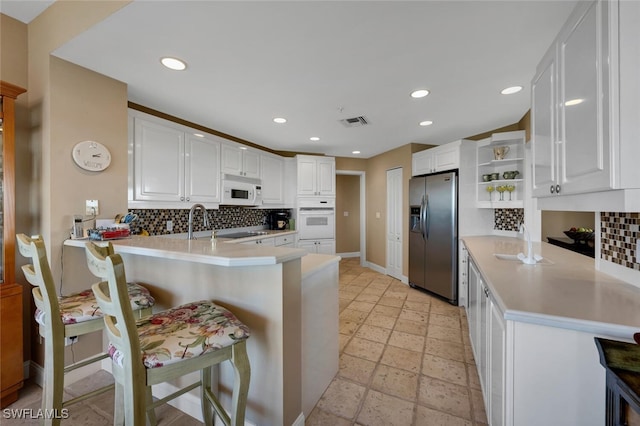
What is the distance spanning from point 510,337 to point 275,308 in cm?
101

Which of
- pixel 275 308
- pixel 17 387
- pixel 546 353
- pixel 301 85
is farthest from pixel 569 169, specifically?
pixel 17 387

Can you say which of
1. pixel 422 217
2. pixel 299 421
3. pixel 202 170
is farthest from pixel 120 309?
pixel 422 217

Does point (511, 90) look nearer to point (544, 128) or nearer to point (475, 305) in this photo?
point (544, 128)

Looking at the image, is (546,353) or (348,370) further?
(348,370)

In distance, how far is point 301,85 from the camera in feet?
7.08

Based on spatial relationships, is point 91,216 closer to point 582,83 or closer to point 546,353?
point 546,353

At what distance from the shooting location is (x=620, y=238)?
145 cm

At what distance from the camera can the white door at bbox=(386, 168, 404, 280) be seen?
4488mm

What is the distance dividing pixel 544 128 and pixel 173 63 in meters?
2.44

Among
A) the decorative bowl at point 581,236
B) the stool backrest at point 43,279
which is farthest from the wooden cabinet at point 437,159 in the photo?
the stool backrest at point 43,279

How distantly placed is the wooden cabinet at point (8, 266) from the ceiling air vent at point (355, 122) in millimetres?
2619

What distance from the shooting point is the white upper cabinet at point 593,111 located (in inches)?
36.0

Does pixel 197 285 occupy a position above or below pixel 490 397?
above

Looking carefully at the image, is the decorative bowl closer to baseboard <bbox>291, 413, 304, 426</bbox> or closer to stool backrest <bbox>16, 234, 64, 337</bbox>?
baseboard <bbox>291, 413, 304, 426</bbox>
